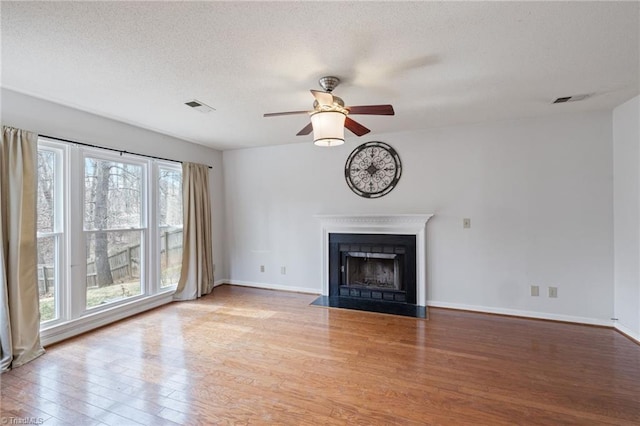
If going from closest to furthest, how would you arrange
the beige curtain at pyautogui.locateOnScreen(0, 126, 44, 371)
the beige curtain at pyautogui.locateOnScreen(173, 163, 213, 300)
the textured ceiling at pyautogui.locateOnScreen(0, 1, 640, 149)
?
the textured ceiling at pyautogui.locateOnScreen(0, 1, 640, 149) → the beige curtain at pyautogui.locateOnScreen(0, 126, 44, 371) → the beige curtain at pyautogui.locateOnScreen(173, 163, 213, 300)

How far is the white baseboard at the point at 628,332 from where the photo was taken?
297cm

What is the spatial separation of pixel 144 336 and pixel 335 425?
94.4 inches

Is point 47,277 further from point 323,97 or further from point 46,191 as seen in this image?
point 323,97

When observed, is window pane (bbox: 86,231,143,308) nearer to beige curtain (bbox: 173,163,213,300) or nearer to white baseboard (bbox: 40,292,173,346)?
white baseboard (bbox: 40,292,173,346)

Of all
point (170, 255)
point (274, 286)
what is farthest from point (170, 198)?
point (274, 286)

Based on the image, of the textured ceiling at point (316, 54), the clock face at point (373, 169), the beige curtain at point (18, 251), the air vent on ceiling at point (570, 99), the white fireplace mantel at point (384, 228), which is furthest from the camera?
the clock face at point (373, 169)

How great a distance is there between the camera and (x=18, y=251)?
2629 mm

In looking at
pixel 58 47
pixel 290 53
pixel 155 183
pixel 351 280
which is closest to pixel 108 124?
pixel 155 183

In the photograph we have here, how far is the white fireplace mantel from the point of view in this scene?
4.08m

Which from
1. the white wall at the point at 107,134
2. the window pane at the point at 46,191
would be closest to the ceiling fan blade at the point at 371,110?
the white wall at the point at 107,134

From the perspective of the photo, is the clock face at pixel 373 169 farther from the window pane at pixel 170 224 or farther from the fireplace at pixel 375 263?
the window pane at pixel 170 224

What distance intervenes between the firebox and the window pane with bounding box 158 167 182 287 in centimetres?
239

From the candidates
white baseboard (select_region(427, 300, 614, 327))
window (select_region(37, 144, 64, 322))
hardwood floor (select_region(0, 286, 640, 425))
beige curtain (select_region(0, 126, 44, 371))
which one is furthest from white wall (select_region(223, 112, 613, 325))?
beige curtain (select_region(0, 126, 44, 371))

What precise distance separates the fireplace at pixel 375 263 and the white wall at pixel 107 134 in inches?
80.7
